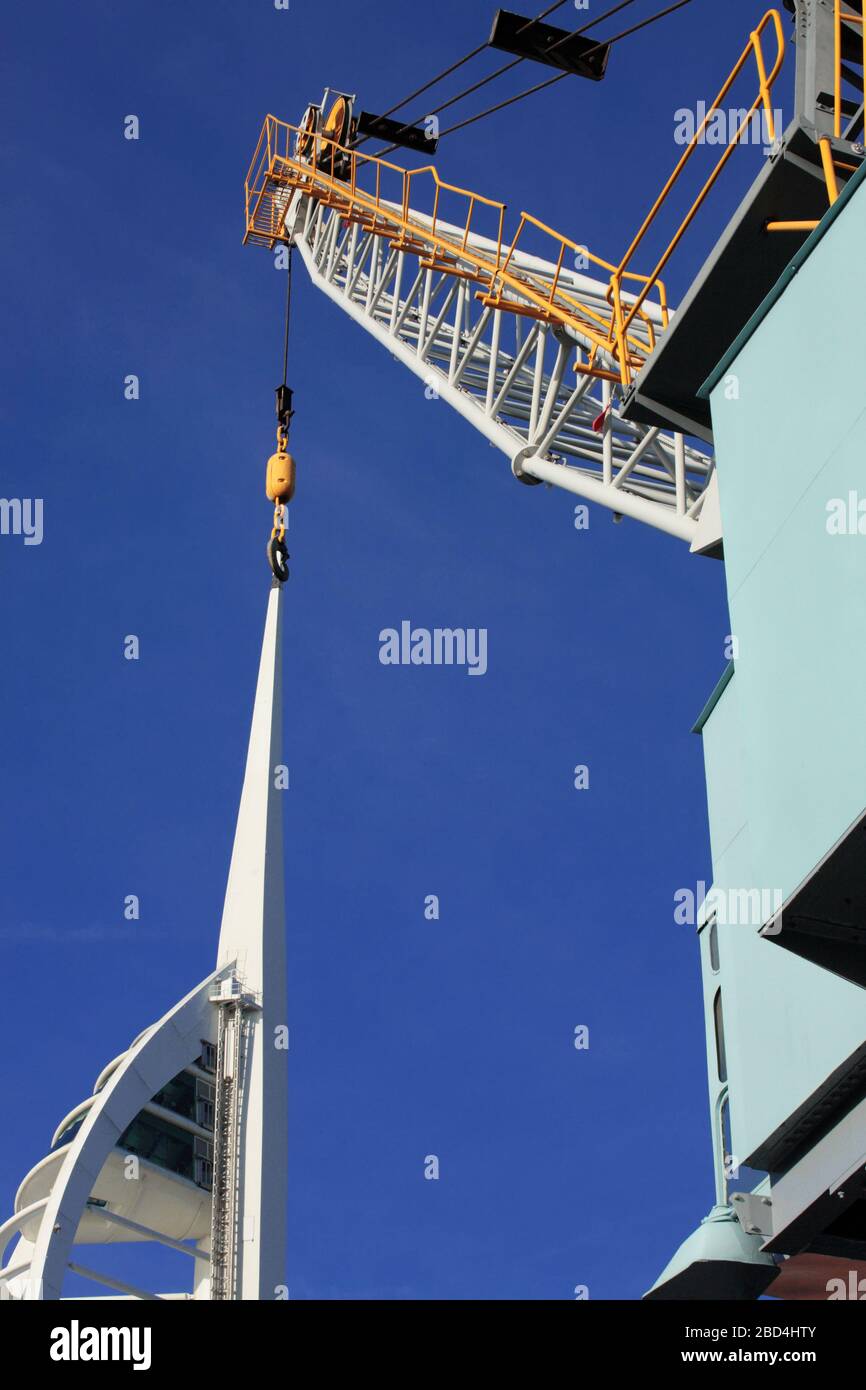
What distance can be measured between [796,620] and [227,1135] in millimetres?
33820

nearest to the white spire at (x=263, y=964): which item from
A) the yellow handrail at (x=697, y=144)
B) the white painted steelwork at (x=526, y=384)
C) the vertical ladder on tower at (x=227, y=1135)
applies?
the vertical ladder on tower at (x=227, y=1135)

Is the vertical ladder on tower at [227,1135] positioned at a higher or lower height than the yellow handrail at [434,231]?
lower

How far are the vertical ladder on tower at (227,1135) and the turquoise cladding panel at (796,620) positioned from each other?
97.0ft

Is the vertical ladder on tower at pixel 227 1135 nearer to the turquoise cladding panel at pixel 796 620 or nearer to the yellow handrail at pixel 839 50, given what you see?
the turquoise cladding panel at pixel 796 620

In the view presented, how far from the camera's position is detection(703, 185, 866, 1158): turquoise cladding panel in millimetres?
11961

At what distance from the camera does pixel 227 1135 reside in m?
43.9

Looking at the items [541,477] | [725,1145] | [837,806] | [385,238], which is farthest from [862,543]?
[385,238]

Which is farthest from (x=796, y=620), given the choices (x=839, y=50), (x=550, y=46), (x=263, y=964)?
(x=263, y=964)

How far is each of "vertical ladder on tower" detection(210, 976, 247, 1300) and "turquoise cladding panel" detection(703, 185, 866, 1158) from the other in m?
29.6

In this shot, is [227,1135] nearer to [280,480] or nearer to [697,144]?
[280,480]

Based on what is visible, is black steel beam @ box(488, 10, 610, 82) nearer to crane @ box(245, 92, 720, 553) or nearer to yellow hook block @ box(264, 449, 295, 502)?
crane @ box(245, 92, 720, 553)

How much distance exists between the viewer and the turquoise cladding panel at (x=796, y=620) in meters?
12.0

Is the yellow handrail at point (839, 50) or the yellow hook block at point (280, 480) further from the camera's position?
the yellow hook block at point (280, 480)
